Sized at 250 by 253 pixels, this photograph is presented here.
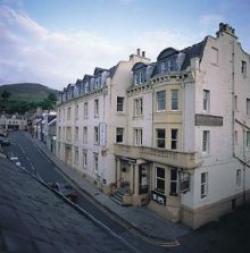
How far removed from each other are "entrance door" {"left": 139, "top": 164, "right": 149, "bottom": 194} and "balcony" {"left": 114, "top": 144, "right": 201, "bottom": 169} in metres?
1.55

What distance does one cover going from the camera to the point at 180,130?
21172 mm

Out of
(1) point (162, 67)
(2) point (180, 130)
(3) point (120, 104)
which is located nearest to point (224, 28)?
(1) point (162, 67)

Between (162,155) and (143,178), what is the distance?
4780mm

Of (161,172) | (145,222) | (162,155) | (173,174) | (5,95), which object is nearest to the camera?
(145,222)

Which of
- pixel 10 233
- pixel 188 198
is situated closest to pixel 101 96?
pixel 188 198

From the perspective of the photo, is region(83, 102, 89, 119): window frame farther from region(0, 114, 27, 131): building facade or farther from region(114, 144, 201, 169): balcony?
region(0, 114, 27, 131): building facade

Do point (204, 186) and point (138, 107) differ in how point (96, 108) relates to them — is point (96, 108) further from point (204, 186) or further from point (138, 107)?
point (204, 186)

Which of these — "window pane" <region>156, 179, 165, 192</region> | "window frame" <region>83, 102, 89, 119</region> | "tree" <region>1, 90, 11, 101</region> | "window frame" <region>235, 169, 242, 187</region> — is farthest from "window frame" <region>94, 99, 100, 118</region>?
"tree" <region>1, 90, 11, 101</region>

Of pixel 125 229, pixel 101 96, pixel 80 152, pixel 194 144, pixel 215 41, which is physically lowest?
pixel 125 229

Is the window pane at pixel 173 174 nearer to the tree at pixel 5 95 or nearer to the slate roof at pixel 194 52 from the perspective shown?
the slate roof at pixel 194 52

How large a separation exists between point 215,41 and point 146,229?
1723 centimetres

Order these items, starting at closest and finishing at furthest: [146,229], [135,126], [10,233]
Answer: [10,233], [146,229], [135,126]

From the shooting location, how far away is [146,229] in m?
19.1

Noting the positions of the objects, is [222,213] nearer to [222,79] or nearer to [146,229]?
[146,229]
